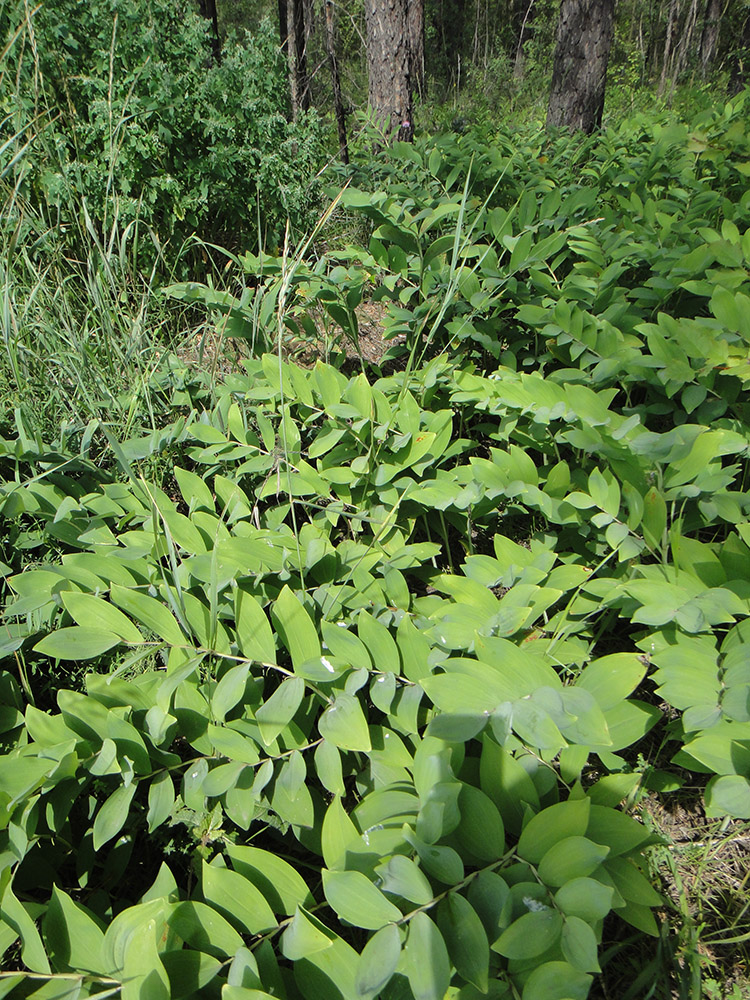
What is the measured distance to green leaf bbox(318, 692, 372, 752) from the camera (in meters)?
0.98

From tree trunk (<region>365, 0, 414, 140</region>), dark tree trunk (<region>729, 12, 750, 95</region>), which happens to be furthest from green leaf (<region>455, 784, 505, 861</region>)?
dark tree trunk (<region>729, 12, 750, 95</region>)

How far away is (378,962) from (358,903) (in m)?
0.06

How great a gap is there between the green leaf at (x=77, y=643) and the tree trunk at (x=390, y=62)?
3927 mm

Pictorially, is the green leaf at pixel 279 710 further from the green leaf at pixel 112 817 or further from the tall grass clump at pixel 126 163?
the tall grass clump at pixel 126 163

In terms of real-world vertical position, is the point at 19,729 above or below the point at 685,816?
above

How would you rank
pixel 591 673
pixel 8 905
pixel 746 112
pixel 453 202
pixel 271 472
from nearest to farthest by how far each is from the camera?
pixel 8 905, pixel 591 673, pixel 271 472, pixel 453 202, pixel 746 112

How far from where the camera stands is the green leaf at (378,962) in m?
0.69

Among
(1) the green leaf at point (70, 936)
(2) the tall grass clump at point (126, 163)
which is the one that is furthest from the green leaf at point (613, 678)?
(2) the tall grass clump at point (126, 163)

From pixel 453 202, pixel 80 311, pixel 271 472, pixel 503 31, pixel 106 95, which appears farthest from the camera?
pixel 503 31

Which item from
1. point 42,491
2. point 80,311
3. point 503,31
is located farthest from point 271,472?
point 503,31

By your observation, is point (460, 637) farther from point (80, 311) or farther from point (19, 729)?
point (80, 311)

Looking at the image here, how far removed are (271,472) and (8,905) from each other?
1.12 m

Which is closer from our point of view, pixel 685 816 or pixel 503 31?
pixel 685 816

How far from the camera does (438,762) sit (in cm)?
89
